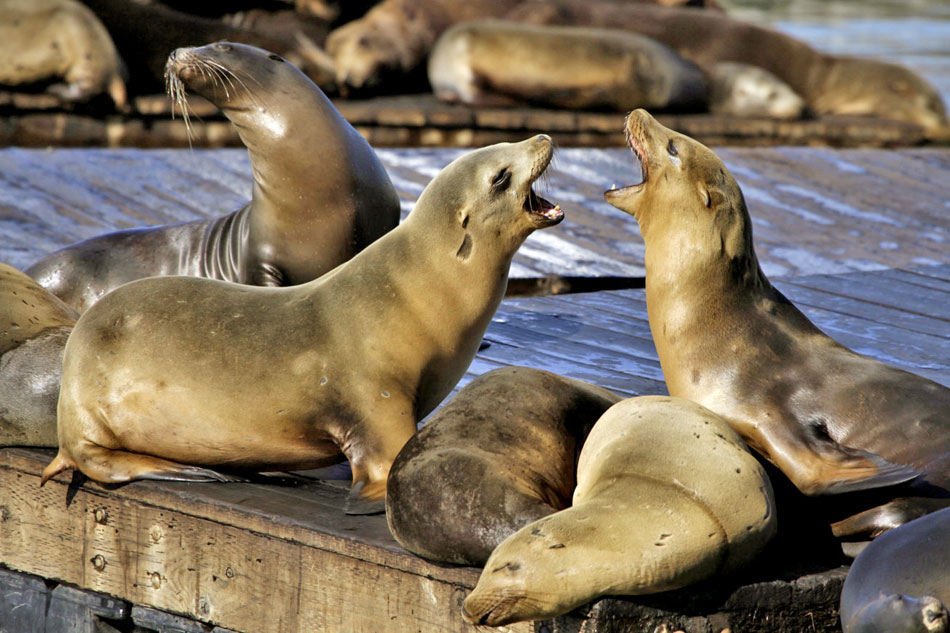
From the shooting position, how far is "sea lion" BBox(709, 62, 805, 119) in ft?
36.2

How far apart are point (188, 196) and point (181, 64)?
2.94m

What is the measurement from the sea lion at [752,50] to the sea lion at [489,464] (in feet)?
29.2

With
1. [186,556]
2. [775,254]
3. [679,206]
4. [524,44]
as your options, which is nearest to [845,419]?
[679,206]

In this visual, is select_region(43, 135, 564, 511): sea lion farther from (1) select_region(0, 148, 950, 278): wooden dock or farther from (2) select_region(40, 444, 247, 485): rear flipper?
(1) select_region(0, 148, 950, 278): wooden dock

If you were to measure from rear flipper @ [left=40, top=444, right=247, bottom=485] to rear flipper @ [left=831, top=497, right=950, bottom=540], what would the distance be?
142 cm

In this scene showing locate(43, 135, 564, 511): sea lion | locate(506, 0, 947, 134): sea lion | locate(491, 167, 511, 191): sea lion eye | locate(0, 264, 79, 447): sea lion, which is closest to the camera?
locate(43, 135, 564, 511): sea lion

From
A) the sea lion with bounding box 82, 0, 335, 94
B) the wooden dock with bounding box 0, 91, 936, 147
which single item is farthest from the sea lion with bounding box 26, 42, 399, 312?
the sea lion with bounding box 82, 0, 335, 94

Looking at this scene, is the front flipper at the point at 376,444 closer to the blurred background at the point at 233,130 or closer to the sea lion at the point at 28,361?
the sea lion at the point at 28,361

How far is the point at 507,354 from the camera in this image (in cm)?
477

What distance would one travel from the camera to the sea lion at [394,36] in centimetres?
1052

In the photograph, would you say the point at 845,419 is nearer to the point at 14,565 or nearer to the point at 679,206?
the point at 679,206

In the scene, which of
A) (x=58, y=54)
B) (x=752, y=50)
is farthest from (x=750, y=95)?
(x=58, y=54)

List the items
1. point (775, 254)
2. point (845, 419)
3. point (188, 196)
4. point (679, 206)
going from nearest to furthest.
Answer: point (845, 419), point (679, 206), point (775, 254), point (188, 196)

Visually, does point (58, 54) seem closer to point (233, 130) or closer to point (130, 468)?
point (233, 130)
